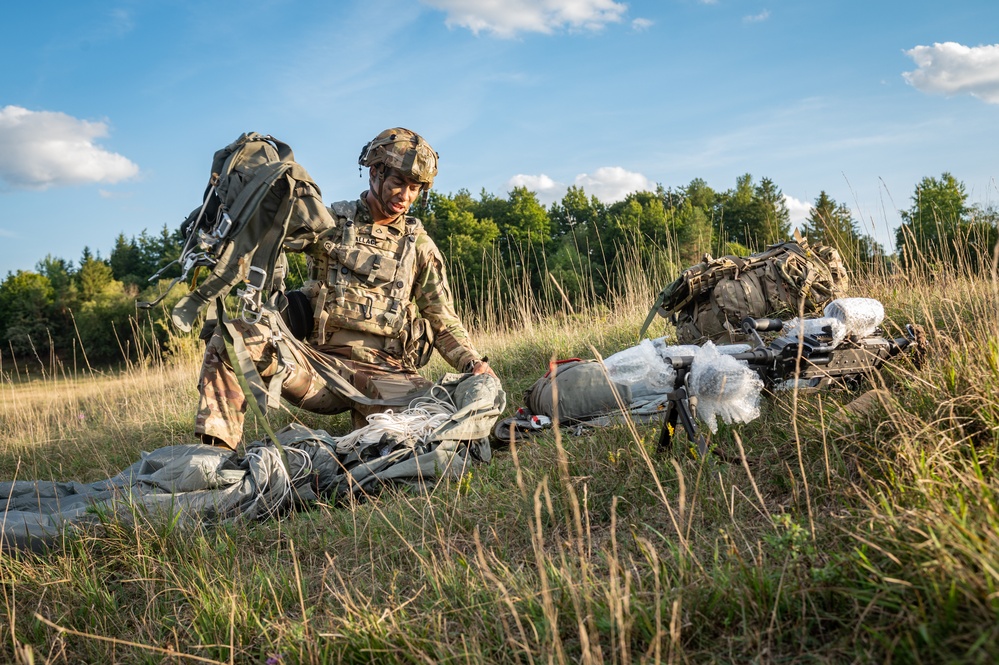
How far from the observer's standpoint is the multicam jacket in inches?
168

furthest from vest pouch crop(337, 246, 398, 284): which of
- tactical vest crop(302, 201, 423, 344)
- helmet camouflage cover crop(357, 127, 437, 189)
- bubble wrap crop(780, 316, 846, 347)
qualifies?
bubble wrap crop(780, 316, 846, 347)

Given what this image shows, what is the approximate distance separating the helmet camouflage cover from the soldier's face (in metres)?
0.06

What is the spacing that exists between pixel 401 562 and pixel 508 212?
Result: 24347 mm

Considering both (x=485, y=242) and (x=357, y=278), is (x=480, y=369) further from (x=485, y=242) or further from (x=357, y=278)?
(x=485, y=242)

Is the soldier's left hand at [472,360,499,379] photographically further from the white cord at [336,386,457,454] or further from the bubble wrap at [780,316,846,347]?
the bubble wrap at [780,316,846,347]

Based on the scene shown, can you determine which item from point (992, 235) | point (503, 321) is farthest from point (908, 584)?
point (503, 321)

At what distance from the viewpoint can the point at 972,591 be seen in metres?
1.36

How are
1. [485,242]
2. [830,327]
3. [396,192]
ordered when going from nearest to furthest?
[830,327] → [396,192] → [485,242]

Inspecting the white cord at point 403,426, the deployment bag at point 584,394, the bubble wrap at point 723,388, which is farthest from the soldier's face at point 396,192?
the bubble wrap at point 723,388

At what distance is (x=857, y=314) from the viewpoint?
10.2ft

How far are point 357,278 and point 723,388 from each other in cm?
245

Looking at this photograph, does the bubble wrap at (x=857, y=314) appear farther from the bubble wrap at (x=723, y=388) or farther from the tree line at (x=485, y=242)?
the tree line at (x=485, y=242)

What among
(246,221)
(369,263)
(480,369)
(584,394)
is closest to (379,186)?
(369,263)

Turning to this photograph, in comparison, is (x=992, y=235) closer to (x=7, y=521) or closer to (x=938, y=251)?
(x=938, y=251)
